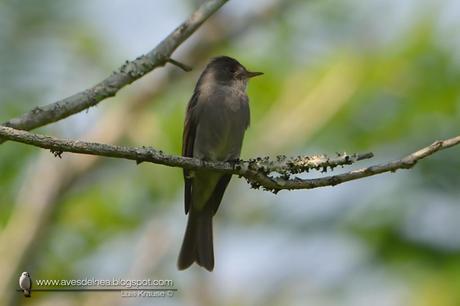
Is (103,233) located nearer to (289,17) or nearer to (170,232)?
(170,232)

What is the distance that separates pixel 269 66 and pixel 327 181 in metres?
5.28

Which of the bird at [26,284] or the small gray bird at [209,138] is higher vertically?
the small gray bird at [209,138]

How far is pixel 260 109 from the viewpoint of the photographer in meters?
9.51

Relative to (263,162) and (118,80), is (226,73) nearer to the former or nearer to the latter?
(118,80)

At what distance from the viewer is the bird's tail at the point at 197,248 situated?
672 centimetres

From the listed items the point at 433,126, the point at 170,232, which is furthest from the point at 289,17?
the point at 170,232

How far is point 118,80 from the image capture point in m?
5.32

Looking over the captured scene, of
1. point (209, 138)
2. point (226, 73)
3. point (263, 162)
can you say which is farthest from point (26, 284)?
point (263, 162)

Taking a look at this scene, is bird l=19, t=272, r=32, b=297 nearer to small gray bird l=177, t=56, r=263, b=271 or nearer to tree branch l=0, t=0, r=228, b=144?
small gray bird l=177, t=56, r=263, b=271

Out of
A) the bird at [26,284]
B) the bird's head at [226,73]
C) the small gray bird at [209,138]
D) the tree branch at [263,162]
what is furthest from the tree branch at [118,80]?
the bird at [26,284]

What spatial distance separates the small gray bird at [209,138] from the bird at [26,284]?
1299mm

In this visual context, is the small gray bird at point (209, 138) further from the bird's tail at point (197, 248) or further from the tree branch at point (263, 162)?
the tree branch at point (263, 162)

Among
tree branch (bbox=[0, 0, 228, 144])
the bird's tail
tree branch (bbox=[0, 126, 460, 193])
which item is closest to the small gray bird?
the bird's tail

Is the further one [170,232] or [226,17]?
[226,17]
